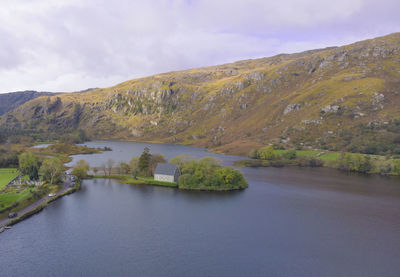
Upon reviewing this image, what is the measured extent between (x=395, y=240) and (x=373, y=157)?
279 feet

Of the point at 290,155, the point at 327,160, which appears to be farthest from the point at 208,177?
the point at 327,160

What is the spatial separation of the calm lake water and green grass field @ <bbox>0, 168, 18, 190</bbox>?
2247 cm

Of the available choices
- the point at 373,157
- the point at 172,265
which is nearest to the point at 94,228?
the point at 172,265

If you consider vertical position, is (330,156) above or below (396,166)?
above

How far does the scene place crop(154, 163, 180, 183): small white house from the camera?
8631cm

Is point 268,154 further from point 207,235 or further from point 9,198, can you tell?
point 9,198

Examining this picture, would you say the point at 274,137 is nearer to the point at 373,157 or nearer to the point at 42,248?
the point at 373,157

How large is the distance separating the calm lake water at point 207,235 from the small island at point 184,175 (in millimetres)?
4825

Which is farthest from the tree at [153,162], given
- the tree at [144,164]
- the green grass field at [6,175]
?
the green grass field at [6,175]

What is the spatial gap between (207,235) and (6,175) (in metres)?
75.4

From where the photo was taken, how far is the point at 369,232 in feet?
170

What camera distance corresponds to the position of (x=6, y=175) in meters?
89.5

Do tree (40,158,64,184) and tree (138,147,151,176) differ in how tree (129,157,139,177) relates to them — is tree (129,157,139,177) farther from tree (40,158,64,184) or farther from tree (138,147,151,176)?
tree (40,158,64,184)

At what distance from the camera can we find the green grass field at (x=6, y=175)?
79262 millimetres
